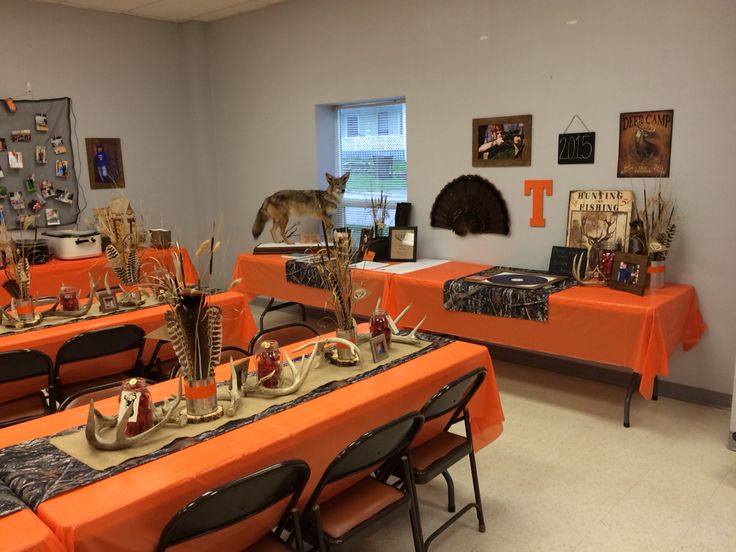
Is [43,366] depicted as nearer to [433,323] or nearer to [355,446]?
[355,446]

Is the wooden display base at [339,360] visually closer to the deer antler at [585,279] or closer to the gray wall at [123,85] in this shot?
the deer antler at [585,279]

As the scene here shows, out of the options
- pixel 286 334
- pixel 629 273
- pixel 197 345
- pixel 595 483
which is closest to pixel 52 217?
pixel 286 334

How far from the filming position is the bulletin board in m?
5.39

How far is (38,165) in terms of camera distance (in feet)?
18.3

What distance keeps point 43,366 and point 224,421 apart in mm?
1295

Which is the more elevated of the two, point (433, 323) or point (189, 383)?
point (189, 383)

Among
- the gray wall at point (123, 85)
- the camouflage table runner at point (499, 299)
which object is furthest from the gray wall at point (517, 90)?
the camouflage table runner at point (499, 299)

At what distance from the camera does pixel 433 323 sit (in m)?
4.23

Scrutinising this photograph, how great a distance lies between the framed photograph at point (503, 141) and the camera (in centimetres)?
439

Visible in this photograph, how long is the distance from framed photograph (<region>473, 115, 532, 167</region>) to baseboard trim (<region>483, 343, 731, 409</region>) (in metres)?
1.35

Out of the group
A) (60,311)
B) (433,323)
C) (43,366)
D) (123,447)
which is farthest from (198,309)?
(433,323)

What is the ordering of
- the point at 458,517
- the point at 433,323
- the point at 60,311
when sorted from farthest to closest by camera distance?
the point at 433,323
the point at 60,311
the point at 458,517

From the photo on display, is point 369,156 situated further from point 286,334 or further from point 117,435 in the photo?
point 117,435

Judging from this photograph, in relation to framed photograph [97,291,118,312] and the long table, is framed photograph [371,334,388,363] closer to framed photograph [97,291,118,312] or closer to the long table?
the long table
